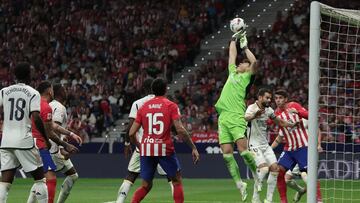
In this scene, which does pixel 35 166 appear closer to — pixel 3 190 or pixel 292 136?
pixel 3 190

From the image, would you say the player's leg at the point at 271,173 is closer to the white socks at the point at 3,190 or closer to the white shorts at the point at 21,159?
the white shorts at the point at 21,159

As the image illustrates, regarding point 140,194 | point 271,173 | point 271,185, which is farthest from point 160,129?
point 271,173

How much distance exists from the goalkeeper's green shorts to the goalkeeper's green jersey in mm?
90

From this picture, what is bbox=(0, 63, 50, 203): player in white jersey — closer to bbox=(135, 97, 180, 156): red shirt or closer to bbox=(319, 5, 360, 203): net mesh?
bbox=(135, 97, 180, 156): red shirt

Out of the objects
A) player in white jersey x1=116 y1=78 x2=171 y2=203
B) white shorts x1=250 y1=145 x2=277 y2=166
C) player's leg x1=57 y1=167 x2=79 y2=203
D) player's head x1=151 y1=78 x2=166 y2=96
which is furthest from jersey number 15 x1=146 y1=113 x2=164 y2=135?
white shorts x1=250 y1=145 x2=277 y2=166

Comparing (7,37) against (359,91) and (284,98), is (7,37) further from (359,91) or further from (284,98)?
(284,98)

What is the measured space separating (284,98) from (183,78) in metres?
21.3

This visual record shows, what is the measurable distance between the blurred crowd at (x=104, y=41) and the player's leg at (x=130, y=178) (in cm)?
2047

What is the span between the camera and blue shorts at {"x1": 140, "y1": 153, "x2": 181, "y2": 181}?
1491 cm

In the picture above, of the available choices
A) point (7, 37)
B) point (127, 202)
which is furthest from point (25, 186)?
point (7, 37)

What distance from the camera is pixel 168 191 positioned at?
82.3 feet

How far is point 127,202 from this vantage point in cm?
2072

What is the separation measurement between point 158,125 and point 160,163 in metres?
0.59

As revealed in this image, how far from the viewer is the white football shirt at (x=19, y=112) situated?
1434cm
